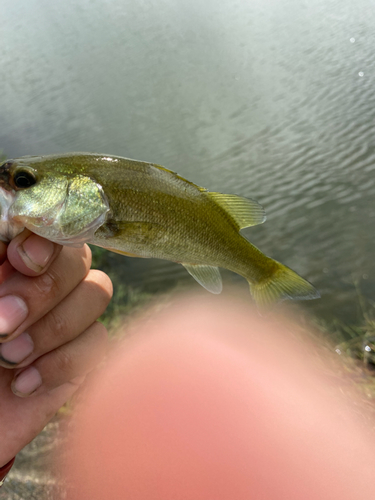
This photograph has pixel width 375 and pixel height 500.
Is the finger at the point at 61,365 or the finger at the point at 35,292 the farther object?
the finger at the point at 61,365

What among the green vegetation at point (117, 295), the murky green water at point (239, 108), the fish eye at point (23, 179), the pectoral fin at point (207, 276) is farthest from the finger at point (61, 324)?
the murky green water at point (239, 108)

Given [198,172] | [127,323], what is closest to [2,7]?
[198,172]

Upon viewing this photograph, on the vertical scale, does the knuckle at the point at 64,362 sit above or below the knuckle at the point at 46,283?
below

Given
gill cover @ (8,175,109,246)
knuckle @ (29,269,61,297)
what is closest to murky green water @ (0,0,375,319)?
knuckle @ (29,269,61,297)

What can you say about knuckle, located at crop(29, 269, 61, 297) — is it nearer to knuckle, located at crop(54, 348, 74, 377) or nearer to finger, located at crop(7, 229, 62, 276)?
finger, located at crop(7, 229, 62, 276)

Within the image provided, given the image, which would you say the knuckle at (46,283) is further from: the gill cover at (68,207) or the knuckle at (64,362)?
the knuckle at (64,362)

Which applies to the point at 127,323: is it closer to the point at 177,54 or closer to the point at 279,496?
the point at 279,496
